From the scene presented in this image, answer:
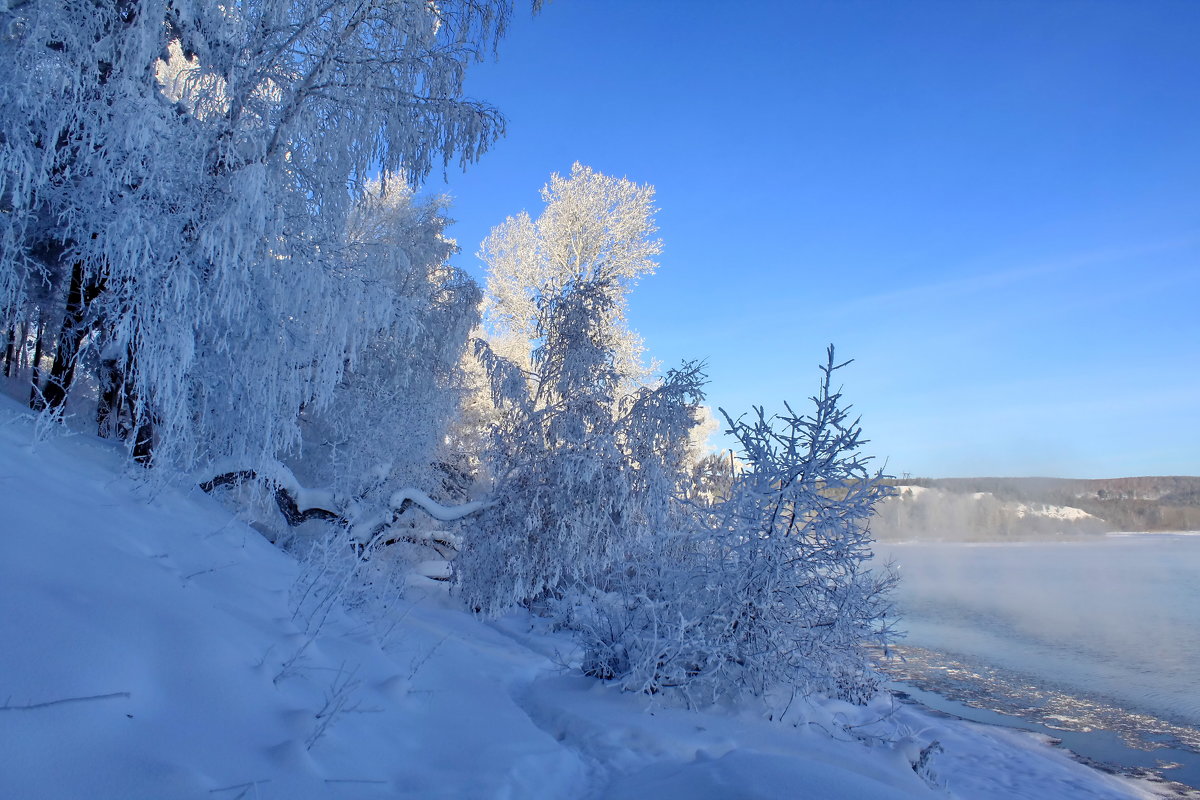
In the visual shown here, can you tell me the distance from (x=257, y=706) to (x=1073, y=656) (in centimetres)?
1224

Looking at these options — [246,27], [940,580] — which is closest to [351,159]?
[246,27]

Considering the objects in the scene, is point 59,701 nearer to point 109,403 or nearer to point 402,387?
point 109,403

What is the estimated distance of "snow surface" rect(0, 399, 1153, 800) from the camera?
6.06 ft

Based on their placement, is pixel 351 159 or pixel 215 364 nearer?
pixel 215 364

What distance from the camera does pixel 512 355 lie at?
1609cm

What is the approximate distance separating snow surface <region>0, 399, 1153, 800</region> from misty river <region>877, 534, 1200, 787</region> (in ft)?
7.34

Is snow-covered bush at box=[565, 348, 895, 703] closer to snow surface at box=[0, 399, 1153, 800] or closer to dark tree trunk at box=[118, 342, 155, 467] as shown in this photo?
snow surface at box=[0, 399, 1153, 800]

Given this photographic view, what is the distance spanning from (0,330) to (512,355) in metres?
11.0

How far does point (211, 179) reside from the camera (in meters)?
5.15

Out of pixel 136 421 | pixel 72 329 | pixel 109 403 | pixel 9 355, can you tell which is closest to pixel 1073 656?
pixel 136 421

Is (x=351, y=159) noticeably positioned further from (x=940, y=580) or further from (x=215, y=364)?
(x=940, y=580)

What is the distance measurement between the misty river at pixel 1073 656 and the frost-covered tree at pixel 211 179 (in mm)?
6324

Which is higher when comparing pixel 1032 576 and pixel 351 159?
pixel 351 159

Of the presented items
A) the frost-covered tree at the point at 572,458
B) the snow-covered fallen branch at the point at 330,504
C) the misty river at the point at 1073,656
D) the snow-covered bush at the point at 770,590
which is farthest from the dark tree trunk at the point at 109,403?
the misty river at the point at 1073,656
